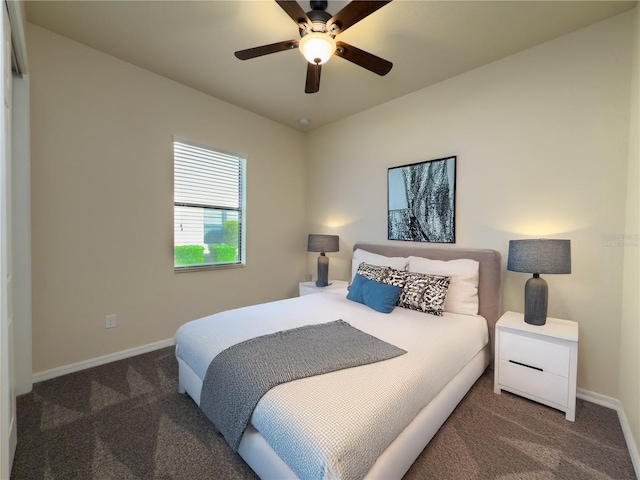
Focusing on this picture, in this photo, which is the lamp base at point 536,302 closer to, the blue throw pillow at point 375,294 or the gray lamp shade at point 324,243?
the blue throw pillow at point 375,294

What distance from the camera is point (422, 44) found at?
225cm

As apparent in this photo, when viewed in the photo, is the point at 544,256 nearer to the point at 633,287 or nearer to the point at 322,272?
the point at 633,287

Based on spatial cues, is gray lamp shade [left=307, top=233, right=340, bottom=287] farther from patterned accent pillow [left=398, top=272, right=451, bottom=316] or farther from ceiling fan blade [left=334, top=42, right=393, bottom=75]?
ceiling fan blade [left=334, top=42, right=393, bottom=75]

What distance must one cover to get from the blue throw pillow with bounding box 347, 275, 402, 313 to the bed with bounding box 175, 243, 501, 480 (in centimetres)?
5

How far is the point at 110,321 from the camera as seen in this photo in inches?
100

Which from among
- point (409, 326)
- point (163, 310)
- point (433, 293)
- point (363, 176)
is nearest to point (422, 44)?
point (363, 176)

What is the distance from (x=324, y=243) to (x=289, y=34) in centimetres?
213

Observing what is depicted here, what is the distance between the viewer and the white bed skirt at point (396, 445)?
1.16m

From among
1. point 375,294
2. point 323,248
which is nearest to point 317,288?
point 323,248

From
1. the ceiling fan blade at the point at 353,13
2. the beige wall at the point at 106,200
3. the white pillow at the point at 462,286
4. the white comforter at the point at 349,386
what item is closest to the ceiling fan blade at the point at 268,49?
the ceiling fan blade at the point at 353,13

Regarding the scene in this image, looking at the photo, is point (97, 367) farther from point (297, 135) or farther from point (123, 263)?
point (297, 135)

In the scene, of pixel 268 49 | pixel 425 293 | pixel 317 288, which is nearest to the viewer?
pixel 268 49

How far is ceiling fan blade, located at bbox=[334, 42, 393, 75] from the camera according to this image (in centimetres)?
186

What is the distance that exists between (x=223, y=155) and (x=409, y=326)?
9.31 ft
